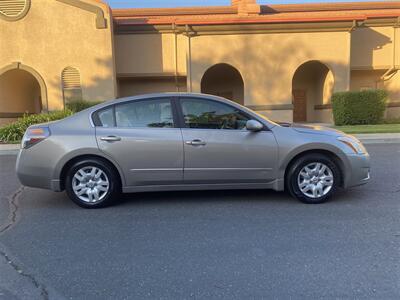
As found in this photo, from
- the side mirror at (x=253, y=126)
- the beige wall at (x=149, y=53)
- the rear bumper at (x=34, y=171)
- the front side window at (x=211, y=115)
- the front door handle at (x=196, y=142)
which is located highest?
the beige wall at (x=149, y=53)

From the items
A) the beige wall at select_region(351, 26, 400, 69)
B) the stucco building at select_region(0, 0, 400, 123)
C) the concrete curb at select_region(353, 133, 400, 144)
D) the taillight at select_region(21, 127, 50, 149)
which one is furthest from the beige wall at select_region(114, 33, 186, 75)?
the taillight at select_region(21, 127, 50, 149)

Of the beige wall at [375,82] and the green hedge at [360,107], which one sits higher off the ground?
the beige wall at [375,82]

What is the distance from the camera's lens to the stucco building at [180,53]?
57.3ft

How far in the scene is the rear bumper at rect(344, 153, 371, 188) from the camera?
193 inches

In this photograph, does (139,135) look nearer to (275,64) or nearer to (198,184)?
(198,184)

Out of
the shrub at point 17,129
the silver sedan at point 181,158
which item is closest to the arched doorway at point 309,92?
the shrub at point 17,129

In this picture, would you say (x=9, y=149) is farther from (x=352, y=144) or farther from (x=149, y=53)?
(x=352, y=144)

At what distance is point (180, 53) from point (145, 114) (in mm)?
15008

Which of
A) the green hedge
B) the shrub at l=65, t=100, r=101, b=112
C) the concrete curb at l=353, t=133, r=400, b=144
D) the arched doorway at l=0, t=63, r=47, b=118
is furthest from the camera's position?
the arched doorway at l=0, t=63, r=47, b=118

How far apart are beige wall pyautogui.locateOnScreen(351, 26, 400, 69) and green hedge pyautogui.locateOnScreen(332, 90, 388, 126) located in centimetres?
441

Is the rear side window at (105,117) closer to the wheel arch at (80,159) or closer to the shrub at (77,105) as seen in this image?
the wheel arch at (80,159)

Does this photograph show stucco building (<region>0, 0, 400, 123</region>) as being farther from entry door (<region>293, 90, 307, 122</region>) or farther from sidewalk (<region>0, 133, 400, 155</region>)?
sidewalk (<region>0, 133, 400, 155</region>)

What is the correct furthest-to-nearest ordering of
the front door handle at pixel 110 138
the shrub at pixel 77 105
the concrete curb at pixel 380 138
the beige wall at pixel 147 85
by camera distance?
the beige wall at pixel 147 85 → the shrub at pixel 77 105 → the concrete curb at pixel 380 138 → the front door handle at pixel 110 138

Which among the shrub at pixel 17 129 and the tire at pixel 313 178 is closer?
the tire at pixel 313 178
